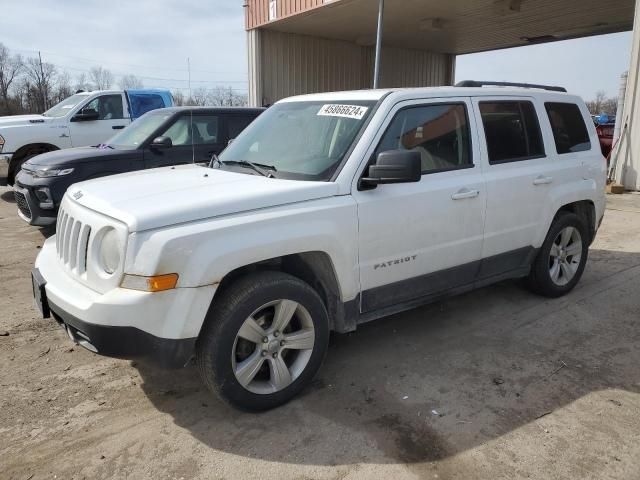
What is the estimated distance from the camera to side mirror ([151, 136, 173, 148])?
23.0 feet

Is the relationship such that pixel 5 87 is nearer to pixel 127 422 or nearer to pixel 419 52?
pixel 419 52

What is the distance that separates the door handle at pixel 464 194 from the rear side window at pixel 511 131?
1.22 feet

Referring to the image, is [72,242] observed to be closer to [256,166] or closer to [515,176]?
[256,166]

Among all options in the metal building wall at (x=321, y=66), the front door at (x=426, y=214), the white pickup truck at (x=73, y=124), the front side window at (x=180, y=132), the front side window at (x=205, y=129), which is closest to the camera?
the front door at (x=426, y=214)

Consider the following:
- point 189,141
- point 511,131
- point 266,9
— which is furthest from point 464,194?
point 266,9

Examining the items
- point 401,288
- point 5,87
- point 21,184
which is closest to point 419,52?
point 21,184

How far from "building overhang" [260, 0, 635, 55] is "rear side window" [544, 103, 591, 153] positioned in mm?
9518

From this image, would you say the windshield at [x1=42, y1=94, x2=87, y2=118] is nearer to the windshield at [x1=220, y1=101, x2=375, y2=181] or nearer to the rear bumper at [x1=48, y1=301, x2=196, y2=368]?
the windshield at [x1=220, y1=101, x2=375, y2=181]

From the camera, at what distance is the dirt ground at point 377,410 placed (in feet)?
8.74

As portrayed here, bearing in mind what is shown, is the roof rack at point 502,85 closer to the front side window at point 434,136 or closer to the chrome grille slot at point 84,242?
the front side window at point 434,136

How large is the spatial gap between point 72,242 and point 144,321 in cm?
86

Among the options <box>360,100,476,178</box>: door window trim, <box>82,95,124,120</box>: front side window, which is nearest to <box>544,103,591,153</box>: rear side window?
<box>360,100,476,178</box>: door window trim

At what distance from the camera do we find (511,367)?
366 centimetres

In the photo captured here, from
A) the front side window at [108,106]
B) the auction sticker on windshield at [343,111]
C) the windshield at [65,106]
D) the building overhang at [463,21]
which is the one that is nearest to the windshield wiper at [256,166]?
the auction sticker on windshield at [343,111]
